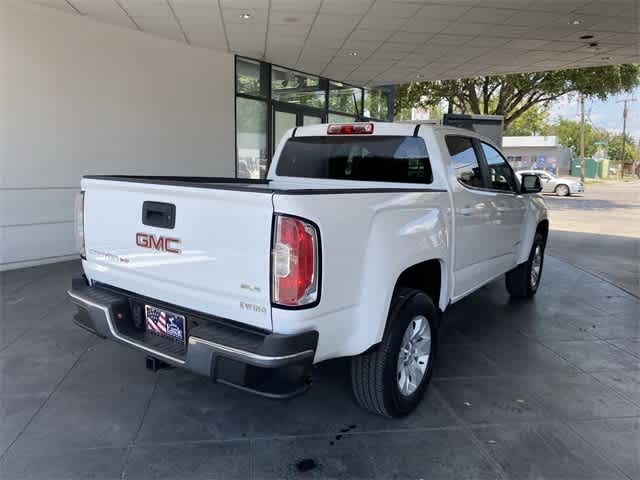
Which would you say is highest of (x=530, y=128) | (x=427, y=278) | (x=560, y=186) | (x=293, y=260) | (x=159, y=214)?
(x=530, y=128)

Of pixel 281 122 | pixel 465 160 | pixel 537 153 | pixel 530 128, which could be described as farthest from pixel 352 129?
pixel 530 128

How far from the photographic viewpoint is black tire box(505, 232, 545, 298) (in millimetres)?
5867

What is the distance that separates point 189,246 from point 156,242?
11.1 inches

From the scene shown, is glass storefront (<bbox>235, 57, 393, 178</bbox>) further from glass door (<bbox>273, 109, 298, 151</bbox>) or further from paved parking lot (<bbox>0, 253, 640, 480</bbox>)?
paved parking lot (<bbox>0, 253, 640, 480</bbox>)

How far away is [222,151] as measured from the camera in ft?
32.8

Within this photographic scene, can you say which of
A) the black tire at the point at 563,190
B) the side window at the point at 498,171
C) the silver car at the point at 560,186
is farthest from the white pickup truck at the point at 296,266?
the black tire at the point at 563,190

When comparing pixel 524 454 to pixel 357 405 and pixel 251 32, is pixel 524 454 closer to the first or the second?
pixel 357 405

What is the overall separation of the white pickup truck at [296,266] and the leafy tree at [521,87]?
15716mm

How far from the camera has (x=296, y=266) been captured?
2.29 meters

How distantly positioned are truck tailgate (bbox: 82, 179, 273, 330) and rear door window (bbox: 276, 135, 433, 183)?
5.82 ft

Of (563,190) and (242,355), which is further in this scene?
(563,190)

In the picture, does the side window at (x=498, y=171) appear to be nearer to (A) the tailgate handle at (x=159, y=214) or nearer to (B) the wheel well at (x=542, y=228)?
(B) the wheel well at (x=542, y=228)

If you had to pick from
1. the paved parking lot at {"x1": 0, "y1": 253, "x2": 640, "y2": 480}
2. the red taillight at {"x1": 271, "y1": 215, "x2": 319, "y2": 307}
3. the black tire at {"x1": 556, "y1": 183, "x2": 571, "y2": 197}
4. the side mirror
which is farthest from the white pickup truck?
the black tire at {"x1": 556, "y1": 183, "x2": 571, "y2": 197}

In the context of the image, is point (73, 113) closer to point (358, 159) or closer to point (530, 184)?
point (358, 159)
